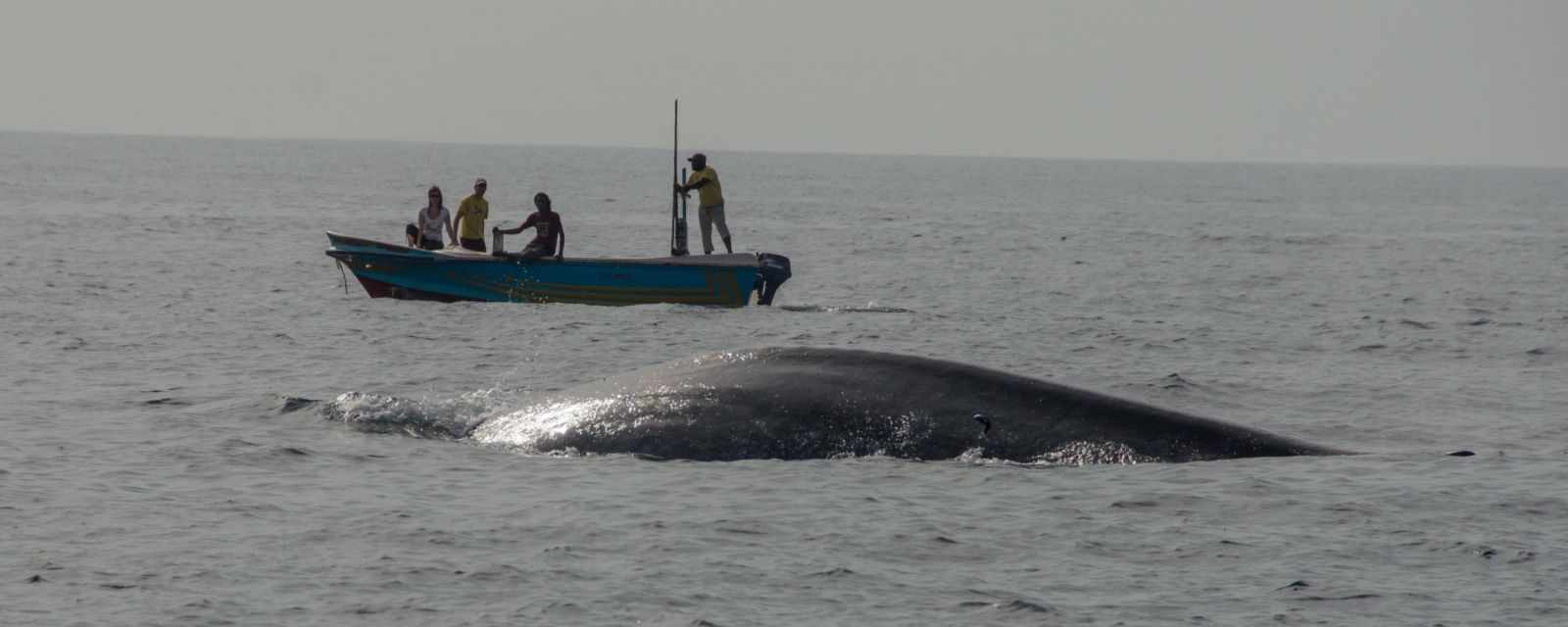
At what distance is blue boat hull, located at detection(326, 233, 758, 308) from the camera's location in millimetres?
29156

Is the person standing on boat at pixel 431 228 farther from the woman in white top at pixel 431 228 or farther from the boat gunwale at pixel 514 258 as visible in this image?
the boat gunwale at pixel 514 258

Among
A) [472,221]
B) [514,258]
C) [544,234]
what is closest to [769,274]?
[544,234]

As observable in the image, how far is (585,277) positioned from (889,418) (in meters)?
17.0

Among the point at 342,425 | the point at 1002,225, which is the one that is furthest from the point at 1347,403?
the point at 1002,225

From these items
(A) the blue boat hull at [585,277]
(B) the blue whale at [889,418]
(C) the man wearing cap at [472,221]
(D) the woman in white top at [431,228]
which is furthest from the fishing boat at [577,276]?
(B) the blue whale at [889,418]

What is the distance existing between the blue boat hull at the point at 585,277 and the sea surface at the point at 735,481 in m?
0.37

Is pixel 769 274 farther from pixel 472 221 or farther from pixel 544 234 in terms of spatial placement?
pixel 472 221

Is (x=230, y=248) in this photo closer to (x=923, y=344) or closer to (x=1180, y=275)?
(x=1180, y=275)

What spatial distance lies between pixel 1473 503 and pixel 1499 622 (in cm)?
317

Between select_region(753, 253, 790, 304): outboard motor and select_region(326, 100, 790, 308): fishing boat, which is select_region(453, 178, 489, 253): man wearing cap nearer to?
select_region(326, 100, 790, 308): fishing boat

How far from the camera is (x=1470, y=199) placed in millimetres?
141875

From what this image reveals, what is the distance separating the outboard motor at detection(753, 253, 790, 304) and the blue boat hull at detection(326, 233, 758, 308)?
0.16 metres

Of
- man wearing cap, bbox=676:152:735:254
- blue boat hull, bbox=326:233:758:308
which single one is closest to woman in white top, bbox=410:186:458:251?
blue boat hull, bbox=326:233:758:308

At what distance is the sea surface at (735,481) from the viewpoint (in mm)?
10555
